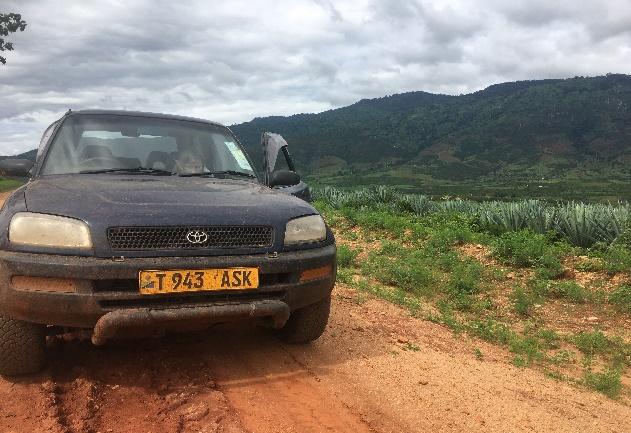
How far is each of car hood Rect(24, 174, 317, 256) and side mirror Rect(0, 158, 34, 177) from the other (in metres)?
0.42

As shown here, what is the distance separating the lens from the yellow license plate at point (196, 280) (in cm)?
293

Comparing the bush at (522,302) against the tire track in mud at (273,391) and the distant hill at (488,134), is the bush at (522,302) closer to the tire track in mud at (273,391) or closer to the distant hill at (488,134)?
the tire track in mud at (273,391)

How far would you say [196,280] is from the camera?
302 cm

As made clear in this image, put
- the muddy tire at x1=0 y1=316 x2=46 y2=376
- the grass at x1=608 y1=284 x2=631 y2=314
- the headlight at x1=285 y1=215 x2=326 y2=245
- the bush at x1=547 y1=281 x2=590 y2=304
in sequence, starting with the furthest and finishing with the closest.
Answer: the bush at x1=547 y1=281 x2=590 y2=304, the grass at x1=608 y1=284 x2=631 y2=314, the headlight at x1=285 y1=215 x2=326 y2=245, the muddy tire at x1=0 y1=316 x2=46 y2=376

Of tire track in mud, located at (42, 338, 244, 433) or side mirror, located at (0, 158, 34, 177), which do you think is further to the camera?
side mirror, located at (0, 158, 34, 177)

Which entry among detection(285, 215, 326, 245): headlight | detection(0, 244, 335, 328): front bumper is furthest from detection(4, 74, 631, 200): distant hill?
detection(0, 244, 335, 328): front bumper

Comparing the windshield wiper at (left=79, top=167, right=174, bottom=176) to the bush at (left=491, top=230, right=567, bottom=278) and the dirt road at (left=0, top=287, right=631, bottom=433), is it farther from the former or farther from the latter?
the bush at (left=491, top=230, right=567, bottom=278)

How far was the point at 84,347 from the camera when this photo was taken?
374cm

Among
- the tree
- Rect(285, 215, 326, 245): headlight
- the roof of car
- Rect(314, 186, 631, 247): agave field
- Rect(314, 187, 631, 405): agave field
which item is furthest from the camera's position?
the tree

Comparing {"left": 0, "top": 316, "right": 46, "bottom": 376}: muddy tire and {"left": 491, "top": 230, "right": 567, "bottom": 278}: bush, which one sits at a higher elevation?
{"left": 0, "top": 316, "right": 46, "bottom": 376}: muddy tire

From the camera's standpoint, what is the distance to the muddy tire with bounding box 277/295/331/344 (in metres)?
3.82

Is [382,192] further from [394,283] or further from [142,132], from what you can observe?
[142,132]

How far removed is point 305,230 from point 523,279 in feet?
14.5

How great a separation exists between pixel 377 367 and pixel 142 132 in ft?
8.55
